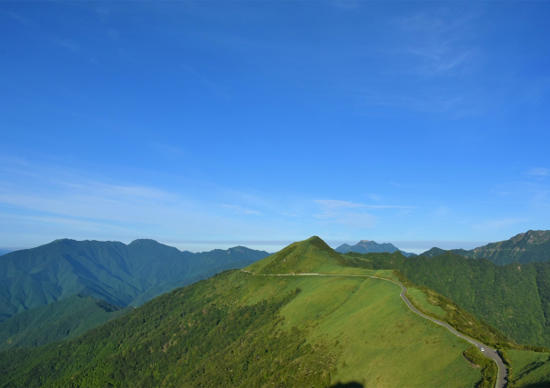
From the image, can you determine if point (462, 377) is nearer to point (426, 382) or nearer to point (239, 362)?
point (426, 382)

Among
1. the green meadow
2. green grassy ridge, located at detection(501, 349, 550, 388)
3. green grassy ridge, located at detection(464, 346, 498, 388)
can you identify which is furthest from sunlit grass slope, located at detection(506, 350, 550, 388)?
the green meadow

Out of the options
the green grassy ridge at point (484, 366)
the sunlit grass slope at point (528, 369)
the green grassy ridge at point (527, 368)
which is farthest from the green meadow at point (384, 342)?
the sunlit grass slope at point (528, 369)

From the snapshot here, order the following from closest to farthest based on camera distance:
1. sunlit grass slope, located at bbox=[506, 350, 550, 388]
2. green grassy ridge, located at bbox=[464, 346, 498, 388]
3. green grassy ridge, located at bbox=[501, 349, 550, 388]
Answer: sunlit grass slope, located at bbox=[506, 350, 550, 388] → green grassy ridge, located at bbox=[501, 349, 550, 388] → green grassy ridge, located at bbox=[464, 346, 498, 388]

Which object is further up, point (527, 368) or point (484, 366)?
point (527, 368)

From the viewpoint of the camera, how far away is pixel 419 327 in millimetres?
99500

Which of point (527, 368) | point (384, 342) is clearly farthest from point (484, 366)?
point (384, 342)

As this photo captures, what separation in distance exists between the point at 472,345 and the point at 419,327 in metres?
20.6

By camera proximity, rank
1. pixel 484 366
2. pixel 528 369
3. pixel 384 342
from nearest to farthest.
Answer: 1. pixel 528 369
2. pixel 484 366
3. pixel 384 342

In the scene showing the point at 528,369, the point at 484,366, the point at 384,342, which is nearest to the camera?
the point at 528,369

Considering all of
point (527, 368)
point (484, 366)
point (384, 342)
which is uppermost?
point (527, 368)

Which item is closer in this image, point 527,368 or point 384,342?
point 527,368

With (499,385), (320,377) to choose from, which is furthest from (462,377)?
(320,377)

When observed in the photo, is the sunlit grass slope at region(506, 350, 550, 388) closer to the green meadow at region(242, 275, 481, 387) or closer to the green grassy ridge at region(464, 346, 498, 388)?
the green grassy ridge at region(464, 346, 498, 388)

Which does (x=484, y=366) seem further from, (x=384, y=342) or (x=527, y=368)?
(x=384, y=342)
